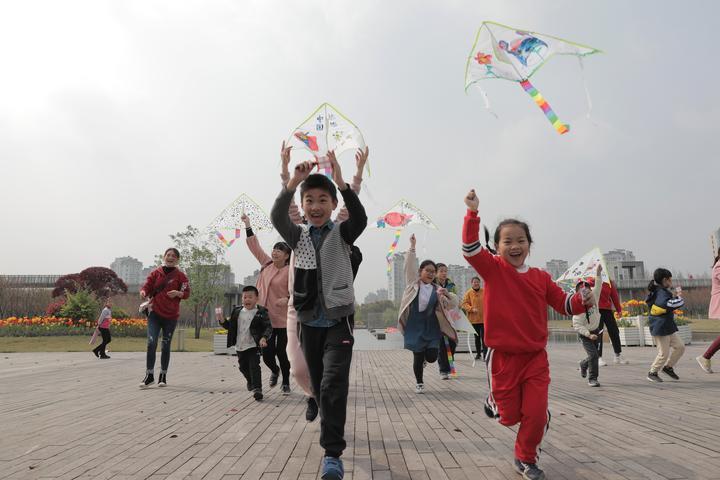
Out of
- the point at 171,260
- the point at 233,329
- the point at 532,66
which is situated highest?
the point at 532,66

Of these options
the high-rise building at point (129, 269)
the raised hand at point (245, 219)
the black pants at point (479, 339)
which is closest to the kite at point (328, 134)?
the raised hand at point (245, 219)

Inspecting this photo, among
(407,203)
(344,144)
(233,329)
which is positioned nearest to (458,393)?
(233,329)

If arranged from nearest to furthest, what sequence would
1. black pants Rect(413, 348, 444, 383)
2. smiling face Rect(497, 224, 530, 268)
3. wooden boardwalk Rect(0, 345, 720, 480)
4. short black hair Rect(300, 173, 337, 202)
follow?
wooden boardwalk Rect(0, 345, 720, 480)
smiling face Rect(497, 224, 530, 268)
short black hair Rect(300, 173, 337, 202)
black pants Rect(413, 348, 444, 383)

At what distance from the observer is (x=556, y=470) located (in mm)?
3020

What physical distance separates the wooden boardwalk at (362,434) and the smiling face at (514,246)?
4.70 ft

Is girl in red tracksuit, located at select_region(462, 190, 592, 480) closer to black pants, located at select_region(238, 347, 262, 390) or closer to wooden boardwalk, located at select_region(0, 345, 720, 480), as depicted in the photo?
wooden boardwalk, located at select_region(0, 345, 720, 480)

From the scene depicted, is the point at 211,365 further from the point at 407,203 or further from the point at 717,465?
the point at 717,465

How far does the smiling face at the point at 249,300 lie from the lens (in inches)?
277

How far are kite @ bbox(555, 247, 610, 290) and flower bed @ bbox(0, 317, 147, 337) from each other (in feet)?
76.5

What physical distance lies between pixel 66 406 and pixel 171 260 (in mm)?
2578

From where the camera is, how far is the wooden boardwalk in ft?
10.0

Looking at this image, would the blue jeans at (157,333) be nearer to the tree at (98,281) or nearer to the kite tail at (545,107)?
the kite tail at (545,107)

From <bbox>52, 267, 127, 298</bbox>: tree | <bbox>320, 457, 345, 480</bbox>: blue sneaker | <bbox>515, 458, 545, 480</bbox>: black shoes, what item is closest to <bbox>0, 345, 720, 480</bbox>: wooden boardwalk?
<bbox>515, 458, 545, 480</bbox>: black shoes

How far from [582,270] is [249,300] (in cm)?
572
